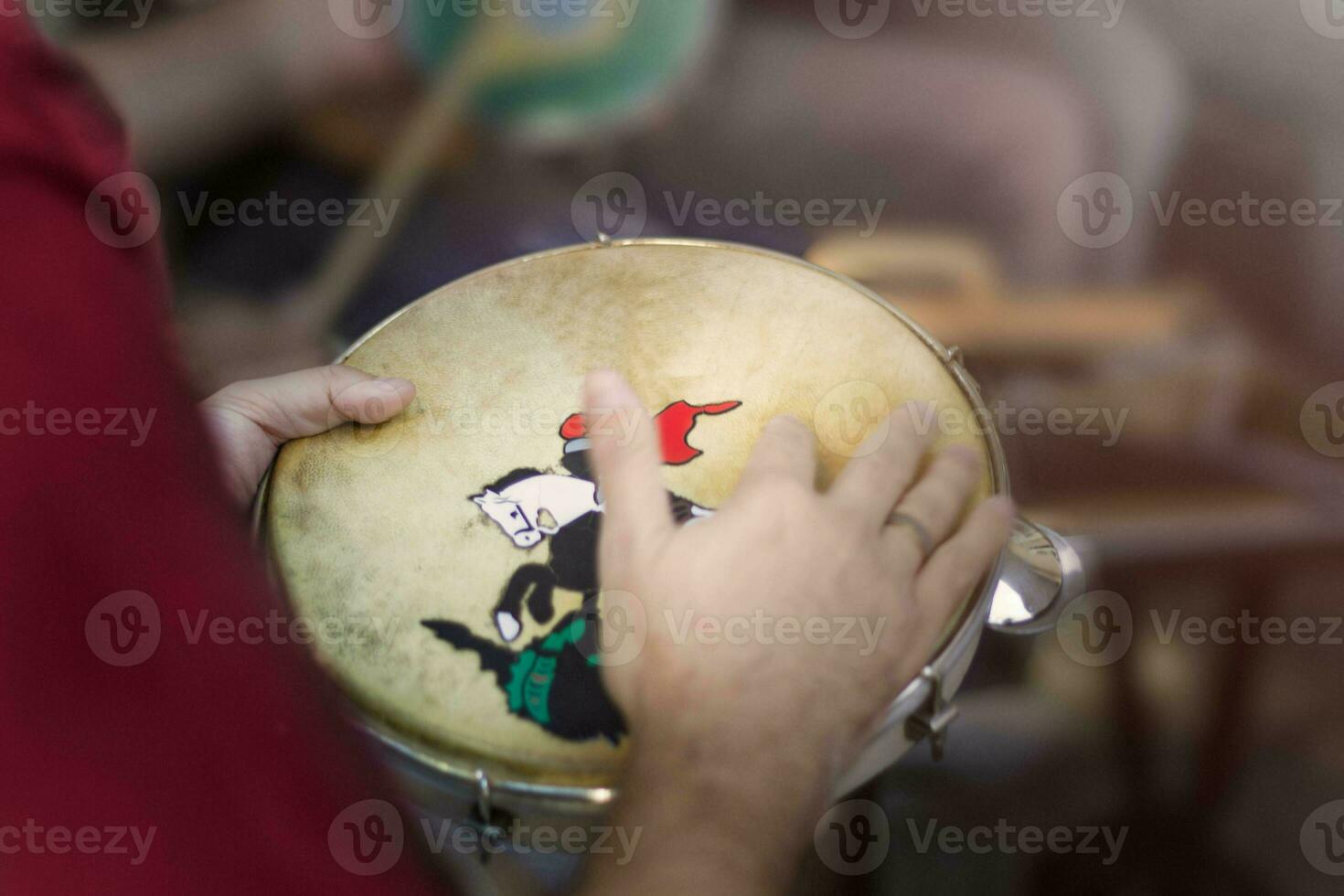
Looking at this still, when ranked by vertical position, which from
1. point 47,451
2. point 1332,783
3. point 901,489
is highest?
point 47,451

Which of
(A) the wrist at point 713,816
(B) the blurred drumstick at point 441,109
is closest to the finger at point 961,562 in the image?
(A) the wrist at point 713,816

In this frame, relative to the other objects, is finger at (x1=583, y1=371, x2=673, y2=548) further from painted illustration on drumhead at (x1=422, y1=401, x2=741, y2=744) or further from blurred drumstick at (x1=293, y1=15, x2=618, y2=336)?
blurred drumstick at (x1=293, y1=15, x2=618, y2=336)

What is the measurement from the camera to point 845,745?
474 millimetres

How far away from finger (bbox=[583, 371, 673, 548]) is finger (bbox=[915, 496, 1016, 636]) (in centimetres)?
15

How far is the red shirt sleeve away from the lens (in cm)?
26

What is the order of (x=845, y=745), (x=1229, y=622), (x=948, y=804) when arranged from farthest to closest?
(x=1229, y=622) → (x=948, y=804) → (x=845, y=745)

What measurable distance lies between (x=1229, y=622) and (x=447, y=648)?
0.94 meters

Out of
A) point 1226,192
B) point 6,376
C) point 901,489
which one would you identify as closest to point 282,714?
point 6,376

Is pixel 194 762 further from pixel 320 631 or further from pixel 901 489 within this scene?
pixel 901 489

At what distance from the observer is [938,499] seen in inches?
21.4

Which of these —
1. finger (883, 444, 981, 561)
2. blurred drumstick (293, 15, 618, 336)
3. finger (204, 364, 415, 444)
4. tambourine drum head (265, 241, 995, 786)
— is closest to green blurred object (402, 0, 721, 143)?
blurred drumstick (293, 15, 618, 336)

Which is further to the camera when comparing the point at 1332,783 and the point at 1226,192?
the point at 1226,192

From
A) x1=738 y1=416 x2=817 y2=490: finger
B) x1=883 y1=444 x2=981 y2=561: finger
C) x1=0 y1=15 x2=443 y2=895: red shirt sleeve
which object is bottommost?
x1=883 y1=444 x2=981 y2=561: finger

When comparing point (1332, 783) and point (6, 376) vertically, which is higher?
point (6, 376)
